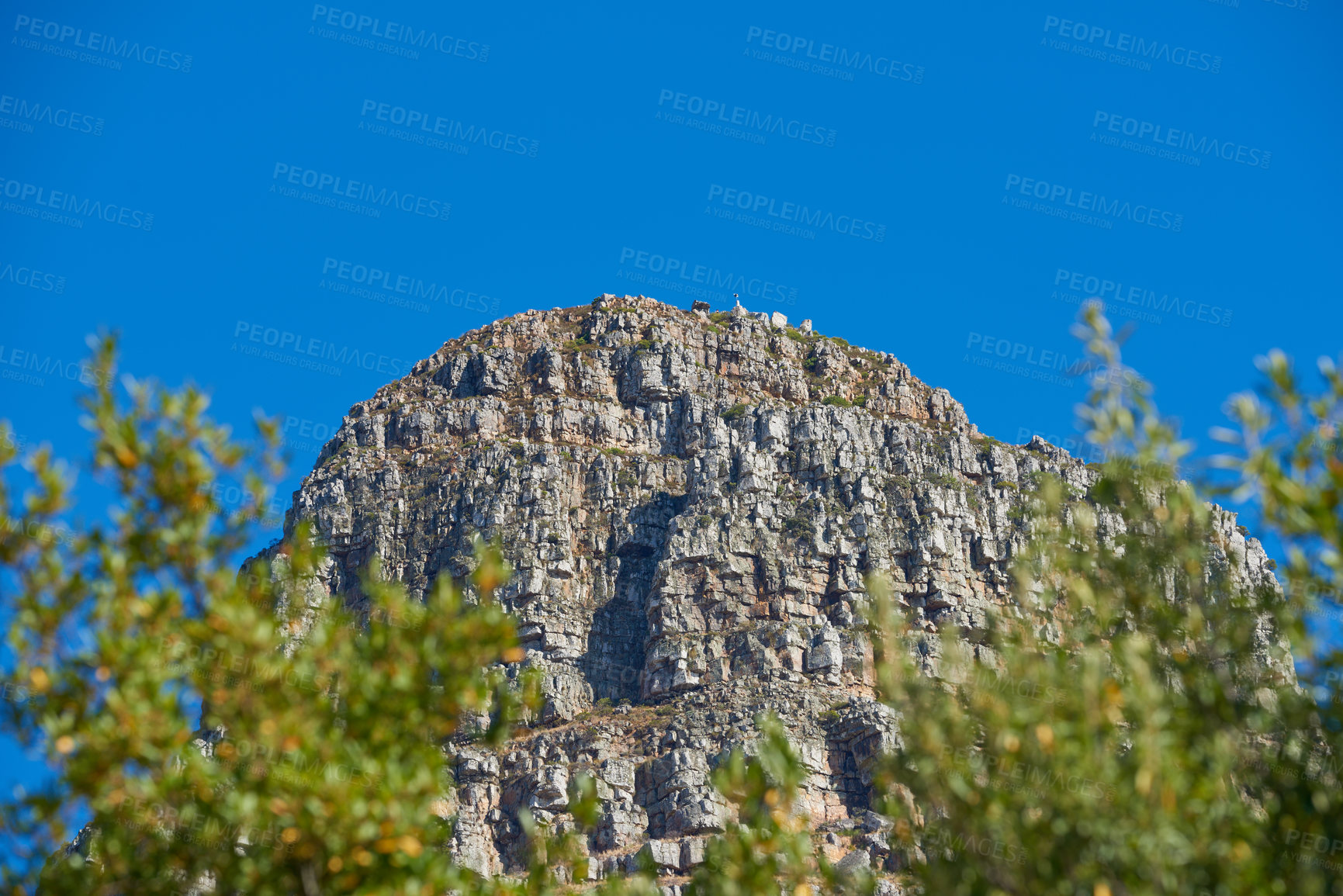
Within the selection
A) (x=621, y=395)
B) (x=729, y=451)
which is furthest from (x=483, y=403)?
(x=729, y=451)

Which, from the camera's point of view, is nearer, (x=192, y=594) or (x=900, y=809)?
(x=192, y=594)

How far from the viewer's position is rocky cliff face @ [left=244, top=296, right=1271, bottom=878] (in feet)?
372

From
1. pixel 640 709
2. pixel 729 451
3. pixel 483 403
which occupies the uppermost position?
pixel 483 403

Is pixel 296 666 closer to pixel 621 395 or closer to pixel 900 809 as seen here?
pixel 900 809

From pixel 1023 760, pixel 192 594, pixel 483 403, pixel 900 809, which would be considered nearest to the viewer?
pixel 1023 760

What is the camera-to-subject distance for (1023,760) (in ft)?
56.0

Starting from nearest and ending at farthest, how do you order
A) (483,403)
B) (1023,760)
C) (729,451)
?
(1023,760)
(729,451)
(483,403)

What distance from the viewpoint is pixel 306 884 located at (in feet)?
52.2

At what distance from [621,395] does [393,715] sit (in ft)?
467

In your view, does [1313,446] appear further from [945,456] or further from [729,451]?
[945,456]

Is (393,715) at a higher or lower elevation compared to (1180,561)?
lower

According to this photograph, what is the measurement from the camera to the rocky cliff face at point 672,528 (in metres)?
113

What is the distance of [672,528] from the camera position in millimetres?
134875

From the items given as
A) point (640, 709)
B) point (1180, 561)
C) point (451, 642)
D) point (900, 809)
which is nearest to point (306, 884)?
point (451, 642)
